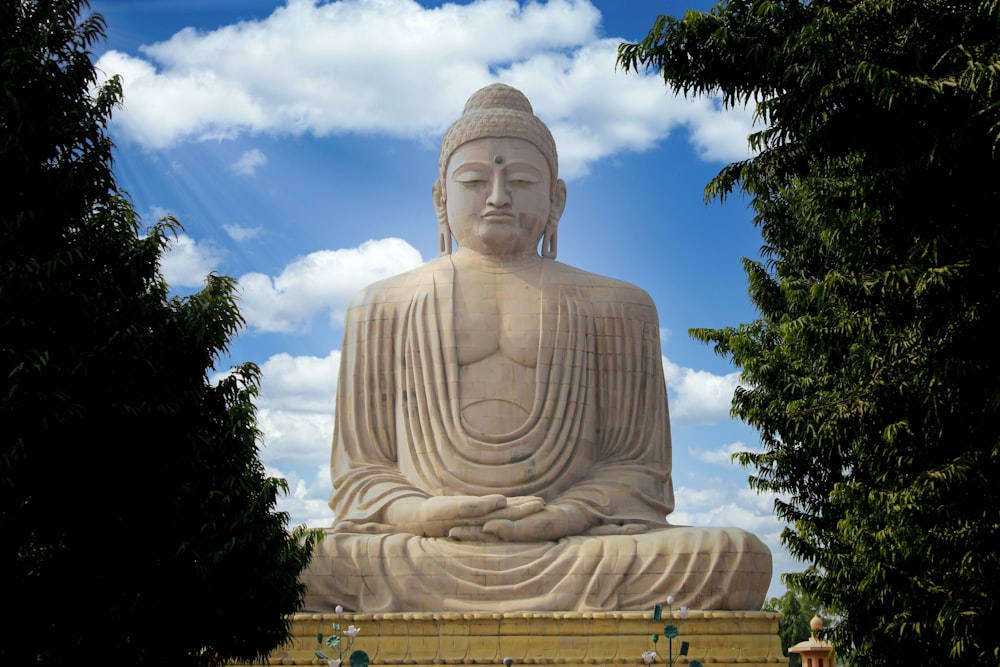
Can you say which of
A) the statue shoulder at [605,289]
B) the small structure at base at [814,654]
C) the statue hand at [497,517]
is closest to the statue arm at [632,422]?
the statue shoulder at [605,289]

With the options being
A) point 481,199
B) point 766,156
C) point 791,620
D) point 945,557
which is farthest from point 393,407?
point 791,620

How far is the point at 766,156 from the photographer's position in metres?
11.5

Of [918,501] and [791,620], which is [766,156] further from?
[791,620]

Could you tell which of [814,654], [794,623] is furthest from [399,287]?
[794,623]

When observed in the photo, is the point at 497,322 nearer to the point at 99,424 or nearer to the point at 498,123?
the point at 498,123

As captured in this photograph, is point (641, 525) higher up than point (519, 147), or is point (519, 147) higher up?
point (519, 147)

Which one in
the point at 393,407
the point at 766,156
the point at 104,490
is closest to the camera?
the point at 104,490

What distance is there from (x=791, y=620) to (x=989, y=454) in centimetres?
2597

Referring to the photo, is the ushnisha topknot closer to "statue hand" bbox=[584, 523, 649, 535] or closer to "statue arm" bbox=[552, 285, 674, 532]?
"statue arm" bbox=[552, 285, 674, 532]

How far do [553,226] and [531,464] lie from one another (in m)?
A: 3.01

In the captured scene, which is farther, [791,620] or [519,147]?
[791,620]

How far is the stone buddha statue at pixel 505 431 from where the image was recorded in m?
13.5

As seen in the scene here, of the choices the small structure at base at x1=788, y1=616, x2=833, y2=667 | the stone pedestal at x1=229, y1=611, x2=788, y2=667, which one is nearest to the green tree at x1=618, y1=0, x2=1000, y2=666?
the stone pedestal at x1=229, y1=611, x2=788, y2=667

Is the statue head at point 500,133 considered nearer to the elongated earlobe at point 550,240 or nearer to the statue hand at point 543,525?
the elongated earlobe at point 550,240
